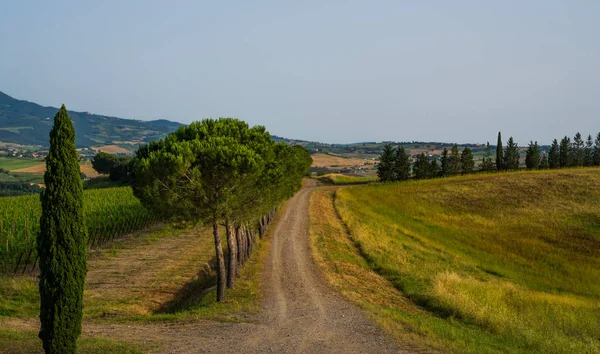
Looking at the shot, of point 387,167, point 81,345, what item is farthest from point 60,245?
point 387,167

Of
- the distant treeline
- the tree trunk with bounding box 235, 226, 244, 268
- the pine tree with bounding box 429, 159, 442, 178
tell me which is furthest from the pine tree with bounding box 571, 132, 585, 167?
the tree trunk with bounding box 235, 226, 244, 268

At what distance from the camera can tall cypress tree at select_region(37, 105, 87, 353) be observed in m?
13.9

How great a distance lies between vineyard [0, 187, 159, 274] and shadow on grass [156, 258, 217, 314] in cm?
1230

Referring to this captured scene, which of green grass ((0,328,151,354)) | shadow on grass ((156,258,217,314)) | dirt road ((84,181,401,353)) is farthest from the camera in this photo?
shadow on grass ((156,258,217,314))

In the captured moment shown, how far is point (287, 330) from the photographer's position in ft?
63.6

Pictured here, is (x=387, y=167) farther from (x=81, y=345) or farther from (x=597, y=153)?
(x=81, y=345)

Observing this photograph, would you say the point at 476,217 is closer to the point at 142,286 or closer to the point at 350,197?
the point at 350,197

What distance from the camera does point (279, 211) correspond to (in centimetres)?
6438

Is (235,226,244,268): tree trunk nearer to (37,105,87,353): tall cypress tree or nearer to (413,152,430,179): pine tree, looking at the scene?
(37,105,87,353): tall cypress tree

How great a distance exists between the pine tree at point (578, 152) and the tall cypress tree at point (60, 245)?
4833 inches

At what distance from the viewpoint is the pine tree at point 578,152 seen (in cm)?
11038

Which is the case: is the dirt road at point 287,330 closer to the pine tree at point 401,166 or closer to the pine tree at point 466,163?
the pine tree at point 401,166

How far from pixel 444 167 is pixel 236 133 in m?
85.6

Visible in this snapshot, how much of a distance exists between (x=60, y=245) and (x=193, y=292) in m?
16.0
